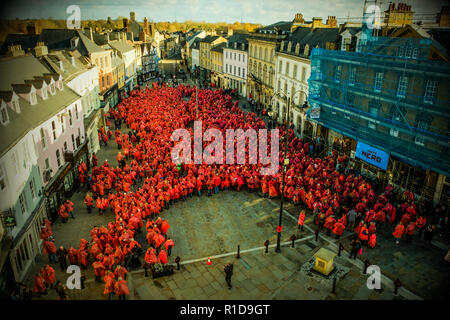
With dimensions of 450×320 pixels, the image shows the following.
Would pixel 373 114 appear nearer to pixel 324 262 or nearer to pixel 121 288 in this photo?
pixel 324 262

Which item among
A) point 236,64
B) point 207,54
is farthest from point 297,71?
point 207,54

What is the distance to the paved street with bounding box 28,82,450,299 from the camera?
43.6 ft

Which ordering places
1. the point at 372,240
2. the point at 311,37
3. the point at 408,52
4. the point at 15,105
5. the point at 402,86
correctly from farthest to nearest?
the point at 311,37
the point at 402,86
the point at 408,52
the point at 372,240
the point at 15,105

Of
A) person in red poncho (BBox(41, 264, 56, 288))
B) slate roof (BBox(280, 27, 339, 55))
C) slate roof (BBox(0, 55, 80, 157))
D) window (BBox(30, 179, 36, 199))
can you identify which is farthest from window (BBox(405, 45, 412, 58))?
window (BBox(30, 179, 36, 199))

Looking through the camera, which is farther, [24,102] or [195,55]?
[195,55]

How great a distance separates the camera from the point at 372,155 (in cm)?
2245

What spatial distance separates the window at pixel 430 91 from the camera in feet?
61.3

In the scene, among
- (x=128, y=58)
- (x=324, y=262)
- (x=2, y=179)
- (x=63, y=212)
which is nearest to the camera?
(x=2, y=179)

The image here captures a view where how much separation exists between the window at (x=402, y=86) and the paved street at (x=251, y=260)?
9556 millimetres

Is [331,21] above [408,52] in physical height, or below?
above

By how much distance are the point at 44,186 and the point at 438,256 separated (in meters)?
21.7

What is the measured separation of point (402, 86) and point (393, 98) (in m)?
0.94

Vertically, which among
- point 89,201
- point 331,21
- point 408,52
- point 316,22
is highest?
point 331,21

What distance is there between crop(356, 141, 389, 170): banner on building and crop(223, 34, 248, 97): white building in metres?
32.9
